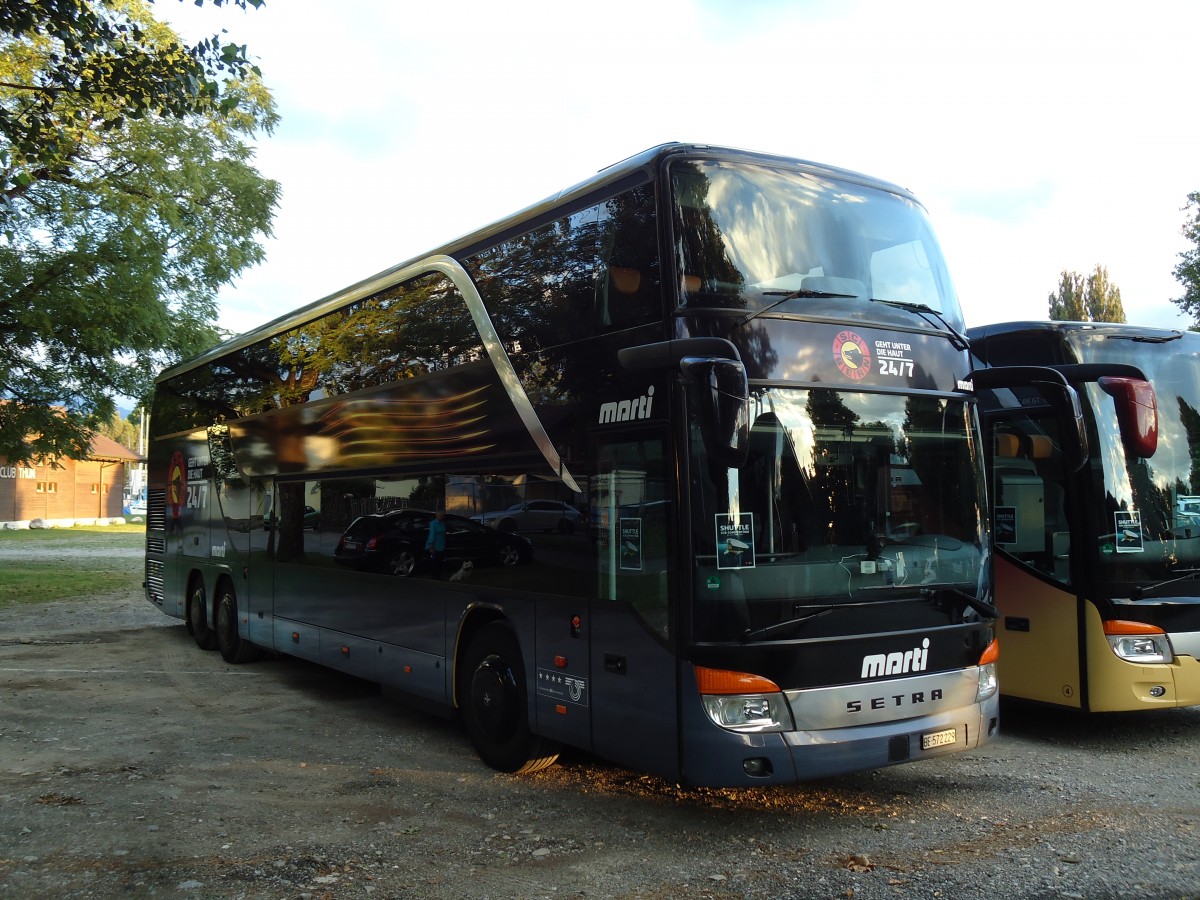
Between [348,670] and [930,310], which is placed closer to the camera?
[930,310]

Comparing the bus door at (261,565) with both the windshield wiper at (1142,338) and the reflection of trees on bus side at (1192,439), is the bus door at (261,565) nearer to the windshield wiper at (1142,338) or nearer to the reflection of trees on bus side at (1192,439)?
the windshield wiper at (1142,338)

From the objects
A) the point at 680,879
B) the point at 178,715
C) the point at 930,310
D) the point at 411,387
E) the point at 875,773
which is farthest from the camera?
the point at 178,715

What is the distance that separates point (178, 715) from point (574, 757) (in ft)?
13.4

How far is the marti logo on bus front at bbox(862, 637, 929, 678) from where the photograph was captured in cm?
556

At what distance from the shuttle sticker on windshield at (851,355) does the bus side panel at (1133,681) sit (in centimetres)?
336

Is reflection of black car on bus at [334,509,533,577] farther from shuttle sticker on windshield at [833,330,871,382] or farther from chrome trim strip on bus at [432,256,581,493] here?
shuttle sticker on windshield at [833,330,871,382]

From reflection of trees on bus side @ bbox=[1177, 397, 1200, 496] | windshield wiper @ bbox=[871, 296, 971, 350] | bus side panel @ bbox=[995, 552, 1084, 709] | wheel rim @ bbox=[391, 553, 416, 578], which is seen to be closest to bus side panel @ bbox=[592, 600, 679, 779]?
windshield wiper @ bbox=[871, 296, 971, 350]

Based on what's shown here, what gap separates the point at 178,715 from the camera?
30.3 ft

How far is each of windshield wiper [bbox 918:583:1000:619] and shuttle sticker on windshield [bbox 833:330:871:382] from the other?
1.28 m

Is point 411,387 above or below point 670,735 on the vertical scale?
above

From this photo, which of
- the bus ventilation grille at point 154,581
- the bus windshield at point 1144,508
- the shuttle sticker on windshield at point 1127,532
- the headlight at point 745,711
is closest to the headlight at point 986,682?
the headlight at point 745,711

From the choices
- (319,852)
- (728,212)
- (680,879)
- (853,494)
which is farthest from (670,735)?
(728,212)

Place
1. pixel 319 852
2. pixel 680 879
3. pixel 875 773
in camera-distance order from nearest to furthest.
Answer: pixel 680 879 → pixel 319 852 → pixel 875 773

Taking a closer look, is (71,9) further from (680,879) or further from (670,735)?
(680,879)
